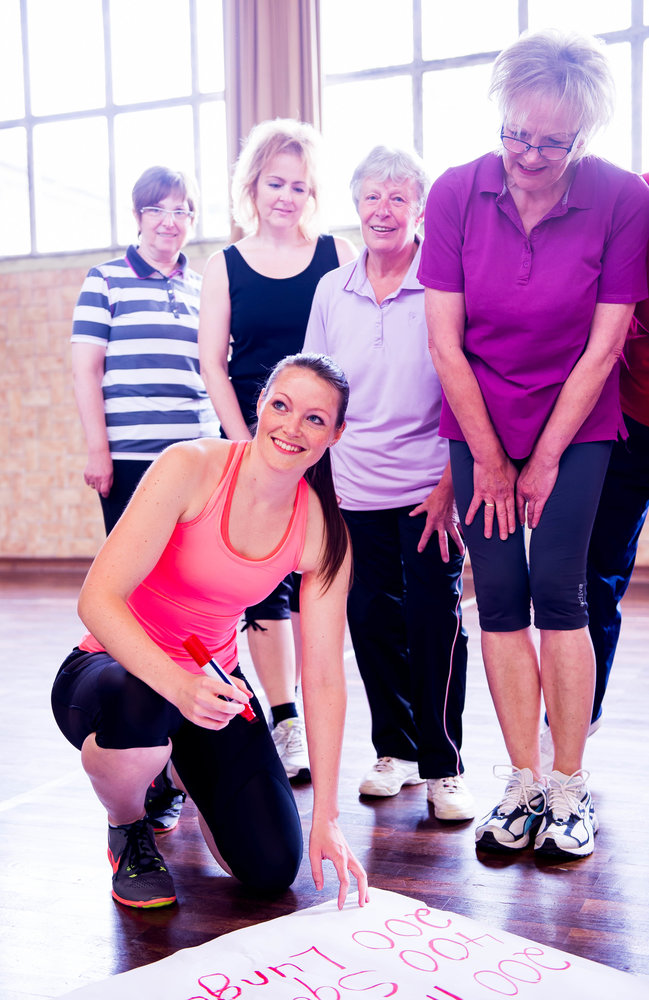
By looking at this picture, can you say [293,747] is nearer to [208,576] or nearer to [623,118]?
[208,576]

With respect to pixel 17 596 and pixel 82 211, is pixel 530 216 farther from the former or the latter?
pixel 82 211

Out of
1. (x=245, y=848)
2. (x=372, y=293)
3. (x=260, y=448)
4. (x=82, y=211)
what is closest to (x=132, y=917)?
(x=245, y=848)

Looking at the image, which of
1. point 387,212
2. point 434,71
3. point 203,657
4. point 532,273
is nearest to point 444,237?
point 532,273

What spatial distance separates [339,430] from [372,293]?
576 mm

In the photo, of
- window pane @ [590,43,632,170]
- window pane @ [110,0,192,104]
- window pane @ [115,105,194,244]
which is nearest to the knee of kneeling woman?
window pane @ [590,43,632,170]

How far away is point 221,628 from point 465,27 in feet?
15.6

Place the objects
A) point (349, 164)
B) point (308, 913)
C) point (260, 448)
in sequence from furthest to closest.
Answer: point (349, 164) → point (260, 448) → point (308, 913)

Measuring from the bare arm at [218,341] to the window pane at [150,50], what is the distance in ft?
14.1

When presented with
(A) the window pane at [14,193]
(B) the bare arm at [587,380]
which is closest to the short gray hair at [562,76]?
(B) the bare arm at [587,380]

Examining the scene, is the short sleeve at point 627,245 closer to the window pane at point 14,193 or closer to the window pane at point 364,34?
the window pane at point 364,34

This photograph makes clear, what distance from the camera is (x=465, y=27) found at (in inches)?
213

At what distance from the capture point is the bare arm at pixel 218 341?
225 centimetres

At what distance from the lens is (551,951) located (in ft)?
4.17

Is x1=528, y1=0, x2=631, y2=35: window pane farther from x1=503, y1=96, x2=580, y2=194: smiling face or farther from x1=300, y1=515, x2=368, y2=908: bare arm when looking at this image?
x1=300, y1=515, x2=368, y2=908: bare arm
